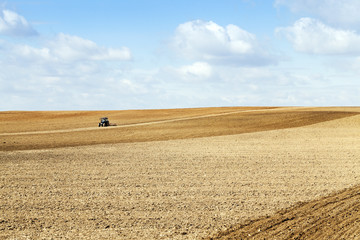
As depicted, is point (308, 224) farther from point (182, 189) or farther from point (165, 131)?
point (165, 131)

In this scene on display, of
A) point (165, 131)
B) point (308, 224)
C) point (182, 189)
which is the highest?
point (165, 131)

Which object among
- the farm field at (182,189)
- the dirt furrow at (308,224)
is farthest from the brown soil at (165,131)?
the dirt furrow at (308,224)

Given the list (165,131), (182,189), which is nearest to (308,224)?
(182,189)

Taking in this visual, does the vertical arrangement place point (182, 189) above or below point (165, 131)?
below

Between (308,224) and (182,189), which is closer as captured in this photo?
(308,224)

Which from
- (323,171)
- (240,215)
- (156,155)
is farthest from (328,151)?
(240,215)

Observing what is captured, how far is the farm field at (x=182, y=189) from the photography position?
12.8 metres

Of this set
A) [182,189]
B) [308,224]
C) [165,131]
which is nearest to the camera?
[308,224]

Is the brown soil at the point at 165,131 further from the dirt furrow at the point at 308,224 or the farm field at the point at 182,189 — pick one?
the dirt furrow at the point at 308,224

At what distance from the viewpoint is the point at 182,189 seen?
726 inches

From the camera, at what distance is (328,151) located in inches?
1236

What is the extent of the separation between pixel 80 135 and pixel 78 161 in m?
19.7

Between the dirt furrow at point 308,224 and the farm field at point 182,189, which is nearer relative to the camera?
the dirt furrow at point 308,224

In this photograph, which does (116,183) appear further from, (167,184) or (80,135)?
(80,135)
